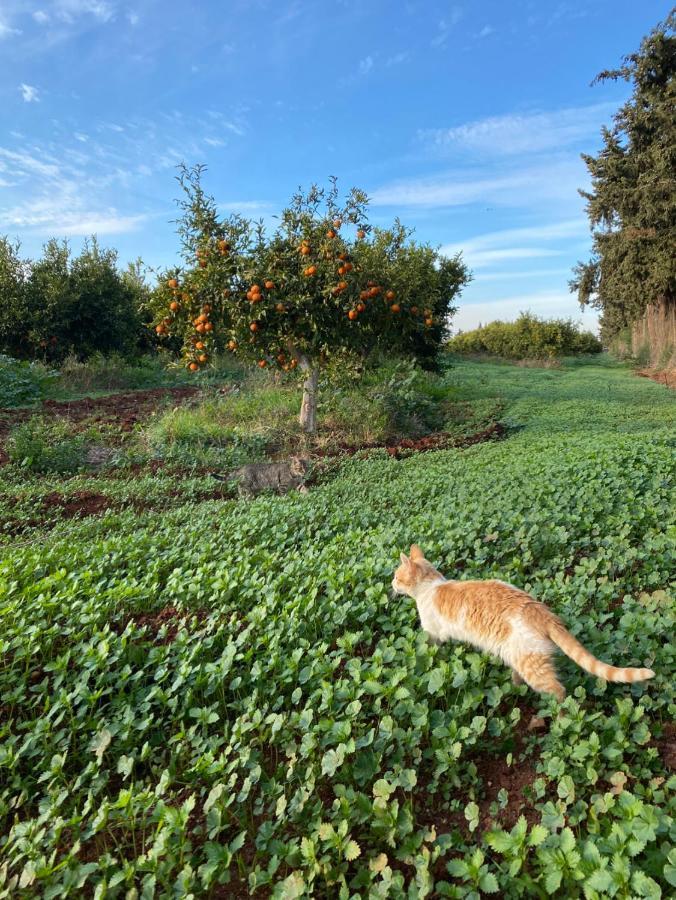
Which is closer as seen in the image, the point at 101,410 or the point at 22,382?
the point at 101,410

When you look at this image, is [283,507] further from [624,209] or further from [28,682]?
[624,209]

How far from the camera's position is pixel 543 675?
2354mm

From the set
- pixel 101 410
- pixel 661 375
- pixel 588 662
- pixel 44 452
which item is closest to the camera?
pixel 588 662

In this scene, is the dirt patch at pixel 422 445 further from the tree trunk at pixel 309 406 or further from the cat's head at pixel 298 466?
the cat's head at pixel 298 466

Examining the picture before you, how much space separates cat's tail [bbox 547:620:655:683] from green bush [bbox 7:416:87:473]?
836cm

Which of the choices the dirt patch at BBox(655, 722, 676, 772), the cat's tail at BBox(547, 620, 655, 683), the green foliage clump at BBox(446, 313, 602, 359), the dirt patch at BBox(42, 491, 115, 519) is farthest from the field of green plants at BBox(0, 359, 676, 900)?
the green foliage clump at BBox(446, 313, 602, 359)

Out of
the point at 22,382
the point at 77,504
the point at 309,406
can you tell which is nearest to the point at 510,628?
the point at 77,504

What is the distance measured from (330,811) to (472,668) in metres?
0.95

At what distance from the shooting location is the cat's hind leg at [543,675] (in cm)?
234

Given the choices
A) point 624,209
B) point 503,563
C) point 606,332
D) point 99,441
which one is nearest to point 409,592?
point 503,563

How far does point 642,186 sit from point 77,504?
71.8 feet

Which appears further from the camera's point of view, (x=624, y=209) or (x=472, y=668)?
(x=624, y=209)

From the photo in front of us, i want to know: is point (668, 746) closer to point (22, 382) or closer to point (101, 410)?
point (101, 410)

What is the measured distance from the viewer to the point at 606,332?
1350 inches
